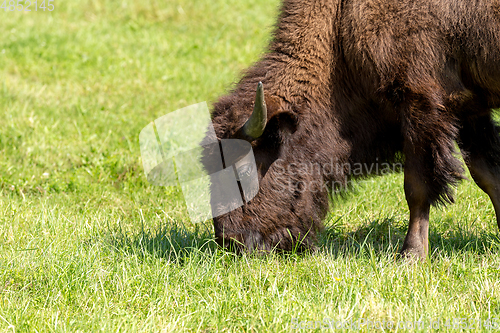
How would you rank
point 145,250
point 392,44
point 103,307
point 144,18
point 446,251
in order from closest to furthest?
point 103,307, point 392,44, point 145,250, point 446,251, point 144,18

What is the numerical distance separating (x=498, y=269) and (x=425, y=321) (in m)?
1.10

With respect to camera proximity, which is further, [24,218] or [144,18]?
[144,18]

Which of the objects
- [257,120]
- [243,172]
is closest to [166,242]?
[243,172]

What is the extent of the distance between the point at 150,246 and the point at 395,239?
210cm

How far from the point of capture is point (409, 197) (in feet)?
12.8

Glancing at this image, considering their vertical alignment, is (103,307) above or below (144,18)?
below

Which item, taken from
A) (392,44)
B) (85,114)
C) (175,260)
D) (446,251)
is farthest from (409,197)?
(85,114)

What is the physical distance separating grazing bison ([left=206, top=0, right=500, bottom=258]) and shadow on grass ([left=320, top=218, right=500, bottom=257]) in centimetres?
32

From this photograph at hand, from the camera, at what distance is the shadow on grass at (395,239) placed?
408 centimetres

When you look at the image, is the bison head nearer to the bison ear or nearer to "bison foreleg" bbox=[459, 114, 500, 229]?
the bison ear

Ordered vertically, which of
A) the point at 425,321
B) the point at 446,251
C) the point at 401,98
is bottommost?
the point at 446,251

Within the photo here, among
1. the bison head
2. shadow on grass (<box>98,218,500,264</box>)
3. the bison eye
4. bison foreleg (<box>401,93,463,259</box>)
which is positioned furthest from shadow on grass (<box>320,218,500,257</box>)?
the bison eye

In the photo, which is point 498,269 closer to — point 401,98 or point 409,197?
point 409,197

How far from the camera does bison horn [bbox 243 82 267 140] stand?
3.25 m
